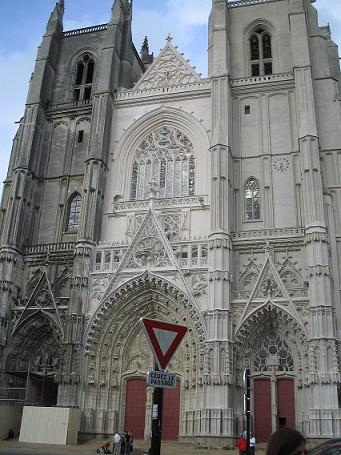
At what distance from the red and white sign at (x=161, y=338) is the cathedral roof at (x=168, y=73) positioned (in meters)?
26.7

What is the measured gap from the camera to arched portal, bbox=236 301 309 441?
73.3 ft

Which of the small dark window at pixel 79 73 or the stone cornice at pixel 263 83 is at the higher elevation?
the small dark window at pixel 79 73

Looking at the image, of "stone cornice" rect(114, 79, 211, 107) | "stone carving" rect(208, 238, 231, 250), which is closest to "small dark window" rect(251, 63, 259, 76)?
"stone cornice" rect(114, 79, 211, 107)

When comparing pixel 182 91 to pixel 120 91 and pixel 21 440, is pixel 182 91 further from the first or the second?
pixel 21 440

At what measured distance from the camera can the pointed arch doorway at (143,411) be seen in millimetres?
23438

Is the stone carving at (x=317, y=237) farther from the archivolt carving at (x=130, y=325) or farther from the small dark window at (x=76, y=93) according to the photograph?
the small dark window at (x=76, y=93)

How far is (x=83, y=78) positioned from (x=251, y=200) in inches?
580

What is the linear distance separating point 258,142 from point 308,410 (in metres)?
13.9

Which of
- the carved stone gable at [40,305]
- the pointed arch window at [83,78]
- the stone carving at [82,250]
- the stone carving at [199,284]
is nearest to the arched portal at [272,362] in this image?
the stone carving at [199,284]

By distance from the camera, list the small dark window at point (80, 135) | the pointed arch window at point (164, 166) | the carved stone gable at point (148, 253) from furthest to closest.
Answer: the small dark window at point (80, 135), the pointed arch window at point (164, 166), the carved stone gable at point (148, 253)

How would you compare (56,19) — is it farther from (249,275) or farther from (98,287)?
(249,275)

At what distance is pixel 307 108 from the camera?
26516 mm

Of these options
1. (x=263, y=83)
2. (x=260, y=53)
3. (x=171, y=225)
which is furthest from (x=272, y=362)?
(x=260, y=53)

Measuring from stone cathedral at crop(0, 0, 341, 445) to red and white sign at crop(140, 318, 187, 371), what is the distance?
54.1ft
